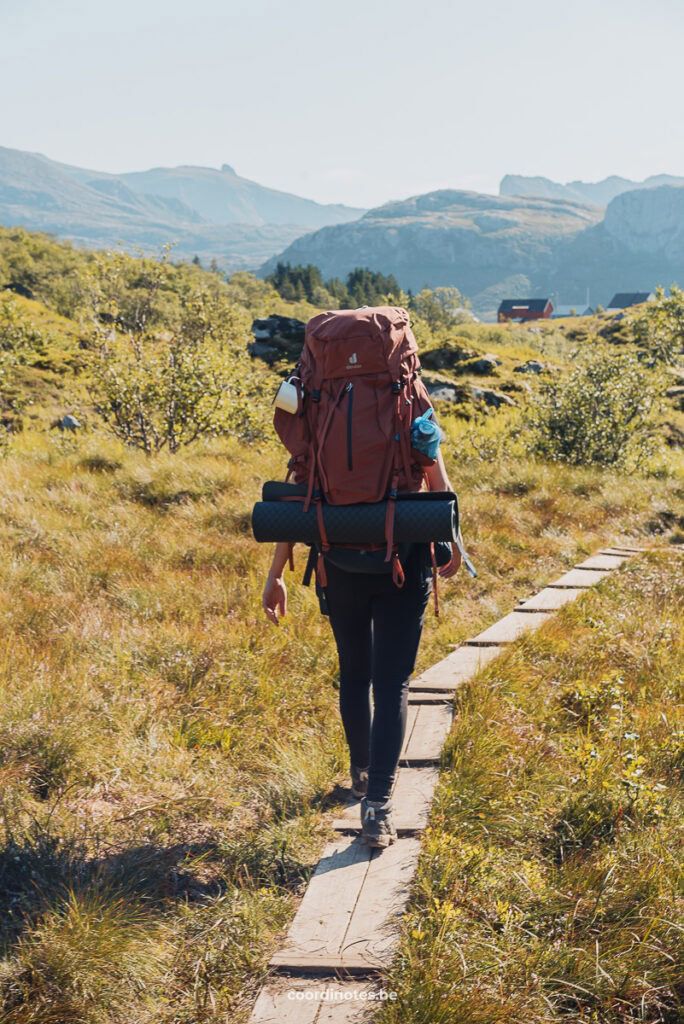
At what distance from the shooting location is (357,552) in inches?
104

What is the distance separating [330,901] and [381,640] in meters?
0.99

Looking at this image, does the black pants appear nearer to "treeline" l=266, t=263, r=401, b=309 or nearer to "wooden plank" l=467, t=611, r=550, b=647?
"wooden plank" l=467, t=611, r=550, b=647

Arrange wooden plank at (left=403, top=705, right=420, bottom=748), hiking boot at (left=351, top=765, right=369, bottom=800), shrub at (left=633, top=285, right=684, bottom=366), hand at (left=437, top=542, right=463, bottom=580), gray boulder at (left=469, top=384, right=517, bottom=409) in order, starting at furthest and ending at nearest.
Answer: shrub at (left=633, top=285, right=684, bottom=366), gray boulder at (left=469, top=384, right=517, bottom=409), wooden plank at (left=403, top=705, right=420, bottom=748), hiking boot at (left=351, top=765, right=369, bottom=800), hand at (left=437, top=542, right=463, bottom=580)

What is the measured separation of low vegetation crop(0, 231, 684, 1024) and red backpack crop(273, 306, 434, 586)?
130 centimetres

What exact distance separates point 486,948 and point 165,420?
10.4 m

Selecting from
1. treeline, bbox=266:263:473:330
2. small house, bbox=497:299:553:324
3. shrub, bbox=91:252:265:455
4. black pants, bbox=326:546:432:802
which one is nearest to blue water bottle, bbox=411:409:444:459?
black pants, bbox=326:546:432:802

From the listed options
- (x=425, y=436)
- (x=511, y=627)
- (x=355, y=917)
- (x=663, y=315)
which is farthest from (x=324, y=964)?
(x=663, y=315)

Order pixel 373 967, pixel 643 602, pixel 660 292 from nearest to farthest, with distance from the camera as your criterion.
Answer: pixel 373 967 < pixel 643 602 < pixel 660 292

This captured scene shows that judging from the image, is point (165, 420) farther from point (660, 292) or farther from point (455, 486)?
point (660, 292)

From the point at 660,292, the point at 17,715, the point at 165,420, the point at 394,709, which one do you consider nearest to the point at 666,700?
the point at 394,709

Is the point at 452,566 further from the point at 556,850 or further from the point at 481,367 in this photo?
the point at 481,367

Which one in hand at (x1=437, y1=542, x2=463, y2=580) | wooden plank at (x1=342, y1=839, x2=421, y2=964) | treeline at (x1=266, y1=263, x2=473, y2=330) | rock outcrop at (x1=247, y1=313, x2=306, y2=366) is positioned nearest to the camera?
wooden plank at (x1=342, y1=839, x2=421, y2=964)

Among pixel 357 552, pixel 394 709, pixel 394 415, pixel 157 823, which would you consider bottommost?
pixel 157 823

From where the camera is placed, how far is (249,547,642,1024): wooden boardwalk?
84.6 inches
